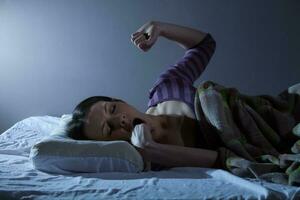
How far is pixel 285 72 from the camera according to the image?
1.73 metres

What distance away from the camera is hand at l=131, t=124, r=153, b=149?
929mm

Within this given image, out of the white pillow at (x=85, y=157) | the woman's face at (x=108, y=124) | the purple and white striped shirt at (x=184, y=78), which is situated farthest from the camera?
the purple and white striped shirt at (x=184, y=78)

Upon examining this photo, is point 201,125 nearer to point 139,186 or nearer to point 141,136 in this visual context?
point 141,136

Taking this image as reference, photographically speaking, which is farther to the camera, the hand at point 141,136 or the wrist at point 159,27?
the wrist at point 159,27

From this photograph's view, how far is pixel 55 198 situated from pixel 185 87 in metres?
0.65

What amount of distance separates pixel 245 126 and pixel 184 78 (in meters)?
0.37

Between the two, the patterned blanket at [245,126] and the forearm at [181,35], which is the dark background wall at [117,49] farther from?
the patterned blanket at [245,126]

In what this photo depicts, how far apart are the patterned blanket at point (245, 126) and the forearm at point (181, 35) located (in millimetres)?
380

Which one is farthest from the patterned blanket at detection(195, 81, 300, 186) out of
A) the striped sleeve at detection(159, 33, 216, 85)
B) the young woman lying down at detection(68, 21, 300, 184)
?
the striped sleeve at detection(159, 33, 216, 85)

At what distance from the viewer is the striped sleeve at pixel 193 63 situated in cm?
127

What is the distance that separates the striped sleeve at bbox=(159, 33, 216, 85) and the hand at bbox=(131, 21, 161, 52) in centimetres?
14

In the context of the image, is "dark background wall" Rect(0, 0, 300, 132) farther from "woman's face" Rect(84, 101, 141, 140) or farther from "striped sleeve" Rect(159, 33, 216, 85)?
"woman's face" Rect(84, 101, 141, 140)

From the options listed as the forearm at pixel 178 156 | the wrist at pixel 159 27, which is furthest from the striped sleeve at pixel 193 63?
the forearm at pixel 178 156

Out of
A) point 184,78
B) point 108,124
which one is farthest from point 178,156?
point 184,78
